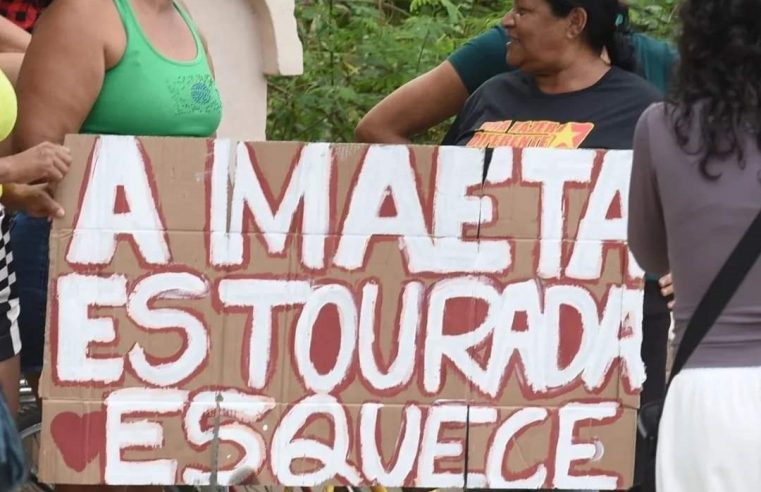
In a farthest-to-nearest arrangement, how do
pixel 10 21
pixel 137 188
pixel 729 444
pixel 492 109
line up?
pixel 10 21 → pixel 492 109 → pixel 137 188 → pixel 729 444

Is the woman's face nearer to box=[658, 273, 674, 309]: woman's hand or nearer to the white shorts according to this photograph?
box=[658, 273, 674, 309]: woman's hand

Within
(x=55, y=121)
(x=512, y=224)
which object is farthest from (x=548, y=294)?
(x=55, y=121)

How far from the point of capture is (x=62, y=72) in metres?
3.14

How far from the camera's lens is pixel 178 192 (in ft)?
10.2

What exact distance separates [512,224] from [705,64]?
2.51 ft

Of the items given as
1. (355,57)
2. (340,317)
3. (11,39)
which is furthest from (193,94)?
(355,57)

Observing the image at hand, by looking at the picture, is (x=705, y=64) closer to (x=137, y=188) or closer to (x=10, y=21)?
(x=137, y=188)

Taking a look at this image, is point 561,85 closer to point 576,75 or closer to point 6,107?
point 576,75

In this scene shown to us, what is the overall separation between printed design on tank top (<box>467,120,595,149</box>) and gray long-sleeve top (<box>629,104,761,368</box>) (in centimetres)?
90

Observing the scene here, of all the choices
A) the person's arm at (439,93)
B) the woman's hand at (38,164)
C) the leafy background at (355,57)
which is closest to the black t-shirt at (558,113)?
the person's arm at (439,93)

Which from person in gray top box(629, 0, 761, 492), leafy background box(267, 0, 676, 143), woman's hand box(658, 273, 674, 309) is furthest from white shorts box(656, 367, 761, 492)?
leafy background box(267, 0, 676, 143)

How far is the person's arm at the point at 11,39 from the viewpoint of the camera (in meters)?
3.89

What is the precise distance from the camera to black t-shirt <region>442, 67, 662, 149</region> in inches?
141

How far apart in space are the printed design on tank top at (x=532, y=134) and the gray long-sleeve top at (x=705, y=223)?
903mm
